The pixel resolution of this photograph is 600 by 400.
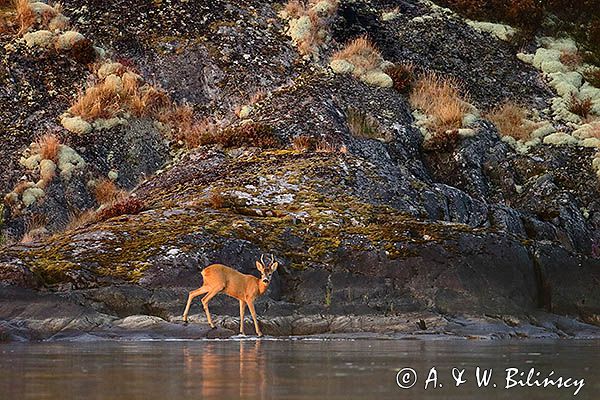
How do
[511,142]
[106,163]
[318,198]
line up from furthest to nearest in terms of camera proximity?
[511,142] → [106,163] → [318,198]

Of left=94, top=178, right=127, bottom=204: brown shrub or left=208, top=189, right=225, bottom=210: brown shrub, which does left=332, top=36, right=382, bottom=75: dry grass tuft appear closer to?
left=94, top=178, right=127, bottom=204: brown shrub

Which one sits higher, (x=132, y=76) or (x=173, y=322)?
(x=132, y=76)

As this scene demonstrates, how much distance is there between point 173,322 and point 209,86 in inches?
644

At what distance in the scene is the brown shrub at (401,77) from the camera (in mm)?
36281

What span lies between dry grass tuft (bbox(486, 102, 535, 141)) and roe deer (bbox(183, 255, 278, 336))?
16.5 m

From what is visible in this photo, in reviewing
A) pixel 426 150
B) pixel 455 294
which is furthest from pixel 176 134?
pixel 455 294

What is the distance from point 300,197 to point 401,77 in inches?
428

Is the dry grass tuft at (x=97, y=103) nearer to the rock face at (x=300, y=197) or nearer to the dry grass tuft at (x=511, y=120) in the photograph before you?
the rock face at (x=300, y=197)

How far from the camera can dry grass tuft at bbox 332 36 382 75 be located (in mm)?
36406

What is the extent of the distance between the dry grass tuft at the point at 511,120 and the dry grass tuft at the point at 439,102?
3.98 ft

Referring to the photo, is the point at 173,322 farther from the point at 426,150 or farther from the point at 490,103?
the point at 490,103

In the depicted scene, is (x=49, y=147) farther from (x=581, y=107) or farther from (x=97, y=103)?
(x=581, y=107)

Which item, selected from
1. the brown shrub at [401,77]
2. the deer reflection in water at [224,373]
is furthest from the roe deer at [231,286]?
the brown shrub at [401,77]

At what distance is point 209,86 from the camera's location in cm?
3612
